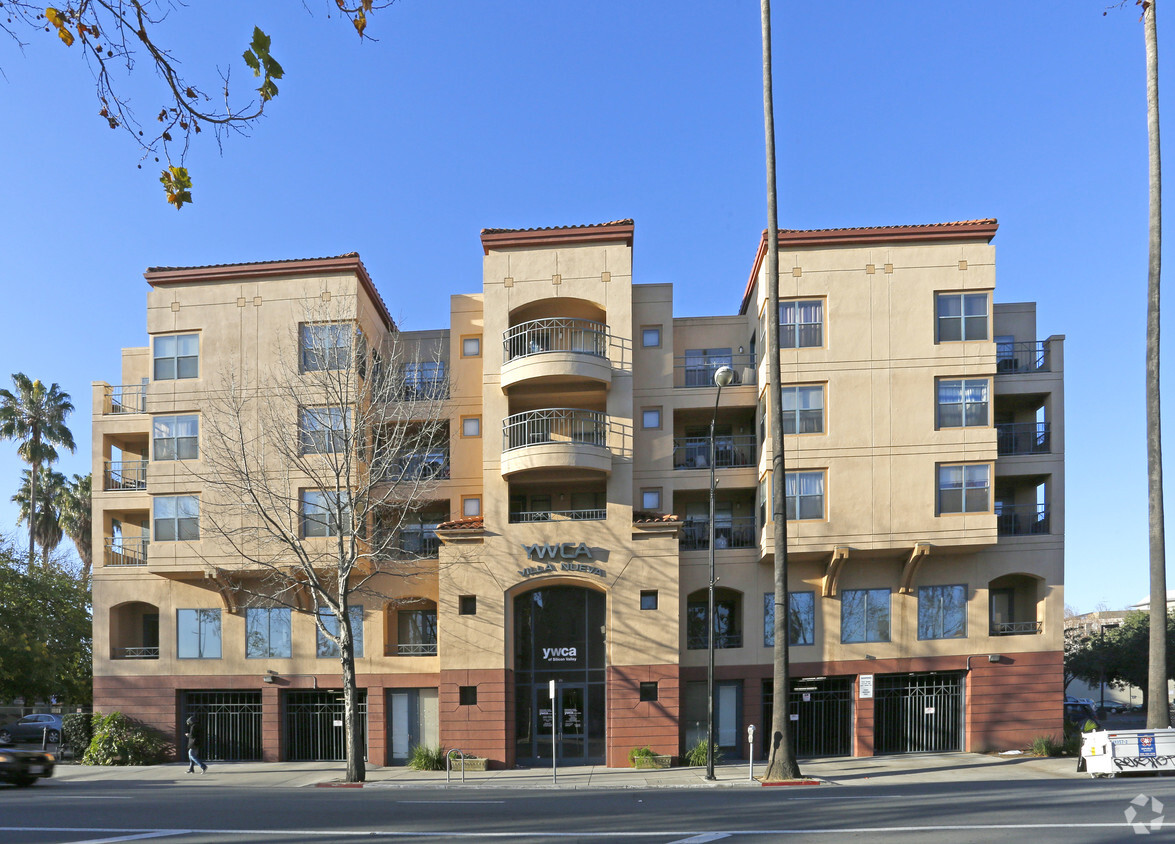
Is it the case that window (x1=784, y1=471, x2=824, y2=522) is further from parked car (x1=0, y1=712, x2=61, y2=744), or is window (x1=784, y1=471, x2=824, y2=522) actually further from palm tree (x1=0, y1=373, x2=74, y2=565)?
palm tree (x1=0, y1=373, x2=74, y2=565)

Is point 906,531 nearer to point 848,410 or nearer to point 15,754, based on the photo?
point 848,410

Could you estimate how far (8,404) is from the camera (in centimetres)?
4922

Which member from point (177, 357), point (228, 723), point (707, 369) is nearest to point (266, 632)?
point (228, 723)

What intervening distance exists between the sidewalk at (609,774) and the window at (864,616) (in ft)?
12.1

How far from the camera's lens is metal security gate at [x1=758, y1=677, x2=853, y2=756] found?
3106 centimetres

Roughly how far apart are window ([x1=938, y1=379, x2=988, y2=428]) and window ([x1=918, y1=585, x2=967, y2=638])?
533 cm

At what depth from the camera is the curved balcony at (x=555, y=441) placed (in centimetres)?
2969

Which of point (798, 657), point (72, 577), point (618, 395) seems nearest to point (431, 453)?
point (618, 395)

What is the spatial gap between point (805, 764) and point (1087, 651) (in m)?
35.3

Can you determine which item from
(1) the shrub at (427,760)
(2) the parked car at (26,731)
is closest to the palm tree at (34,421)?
(2) the parked car at (26,731)

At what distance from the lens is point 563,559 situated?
97.6 ft

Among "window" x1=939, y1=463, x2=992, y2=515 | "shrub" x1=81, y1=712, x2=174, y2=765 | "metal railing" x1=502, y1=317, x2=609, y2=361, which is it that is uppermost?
"metal railing" x1=502, y1=317, x2=609, y2=361

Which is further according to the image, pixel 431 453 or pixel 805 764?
pixel 431 453

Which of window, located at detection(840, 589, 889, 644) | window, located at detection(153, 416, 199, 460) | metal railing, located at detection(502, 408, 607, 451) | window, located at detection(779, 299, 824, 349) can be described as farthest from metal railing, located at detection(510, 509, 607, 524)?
window, located at detection(153, 416, 199, 460)
